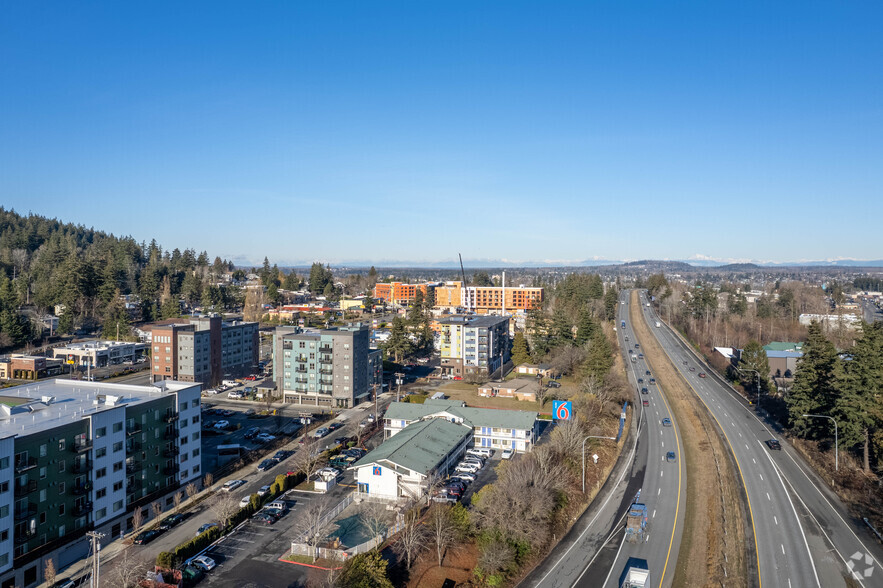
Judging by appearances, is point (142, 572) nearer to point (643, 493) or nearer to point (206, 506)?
point (206, 506)

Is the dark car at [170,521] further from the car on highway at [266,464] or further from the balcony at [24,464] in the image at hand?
the car on highway at [266,464]

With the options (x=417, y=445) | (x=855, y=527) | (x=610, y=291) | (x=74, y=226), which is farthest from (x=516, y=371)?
(x=74, y=226)

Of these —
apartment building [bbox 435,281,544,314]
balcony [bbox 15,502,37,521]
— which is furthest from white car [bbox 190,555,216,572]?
apartment building [bbox 435,281,544,314]

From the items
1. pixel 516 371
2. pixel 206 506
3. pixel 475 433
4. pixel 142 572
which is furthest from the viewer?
pixel 516 371

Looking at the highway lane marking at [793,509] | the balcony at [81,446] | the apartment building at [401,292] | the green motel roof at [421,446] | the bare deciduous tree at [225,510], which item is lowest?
the highway lane marking at [793,509]

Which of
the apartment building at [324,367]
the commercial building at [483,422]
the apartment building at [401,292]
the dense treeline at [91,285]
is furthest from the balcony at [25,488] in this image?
the apartment building at [401,292]

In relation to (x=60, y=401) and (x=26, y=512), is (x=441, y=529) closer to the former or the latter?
(x=26, y=512)
